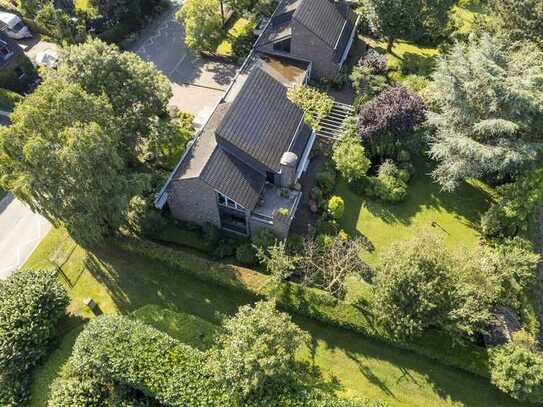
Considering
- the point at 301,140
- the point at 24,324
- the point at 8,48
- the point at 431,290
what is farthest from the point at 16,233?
the point at 431,290

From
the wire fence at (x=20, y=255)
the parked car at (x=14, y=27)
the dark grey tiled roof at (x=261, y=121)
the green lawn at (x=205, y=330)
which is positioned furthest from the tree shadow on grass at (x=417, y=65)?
the parked car at (x=14, y=27)

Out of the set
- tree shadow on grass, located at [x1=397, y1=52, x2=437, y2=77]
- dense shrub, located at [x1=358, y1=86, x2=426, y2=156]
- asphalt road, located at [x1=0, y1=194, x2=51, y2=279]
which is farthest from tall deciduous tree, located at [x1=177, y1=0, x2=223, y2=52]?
asphalt road, located at [x1=0, y1=194, x2=51, y2=279]

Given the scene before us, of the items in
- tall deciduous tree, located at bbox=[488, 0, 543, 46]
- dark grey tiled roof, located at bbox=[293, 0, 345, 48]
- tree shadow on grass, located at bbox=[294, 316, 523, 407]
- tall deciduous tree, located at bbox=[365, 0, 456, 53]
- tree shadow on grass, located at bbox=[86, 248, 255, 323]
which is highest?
tall deciduous tree, located at bbox=[488, 0, 543, 46]

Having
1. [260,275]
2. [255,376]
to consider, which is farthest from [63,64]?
[255,376]

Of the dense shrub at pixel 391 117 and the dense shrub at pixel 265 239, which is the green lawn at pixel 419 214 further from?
the dense shrub at pixel 265 239

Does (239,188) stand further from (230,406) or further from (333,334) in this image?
(230,406)

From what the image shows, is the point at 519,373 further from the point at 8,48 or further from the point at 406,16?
the point at 8,48

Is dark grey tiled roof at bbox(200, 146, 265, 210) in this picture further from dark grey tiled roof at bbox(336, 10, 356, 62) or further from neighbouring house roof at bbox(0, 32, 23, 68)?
neighbouring house roof at bbox(0, 32, 23, 68)
